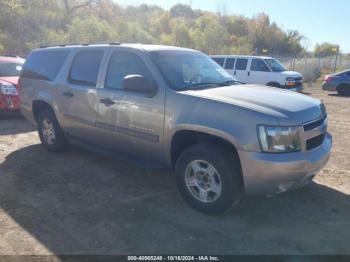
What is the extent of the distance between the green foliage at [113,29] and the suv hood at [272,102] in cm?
1878

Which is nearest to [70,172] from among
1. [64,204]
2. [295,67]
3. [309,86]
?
[64,204]

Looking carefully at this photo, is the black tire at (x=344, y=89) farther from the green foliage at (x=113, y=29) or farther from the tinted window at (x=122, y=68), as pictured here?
the tinted window at (x=122, y=68)

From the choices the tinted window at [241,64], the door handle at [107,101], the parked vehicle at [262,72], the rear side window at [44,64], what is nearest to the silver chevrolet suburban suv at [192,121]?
the door handle at [107,101]

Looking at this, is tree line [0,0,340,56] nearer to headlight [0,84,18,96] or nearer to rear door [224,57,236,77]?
rear door [224,57,236,77]

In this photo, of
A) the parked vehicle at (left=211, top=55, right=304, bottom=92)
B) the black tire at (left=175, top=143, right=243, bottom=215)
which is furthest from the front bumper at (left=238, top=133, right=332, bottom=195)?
the parked vehicle at (left=211, top=55, right=304, bottom=92)

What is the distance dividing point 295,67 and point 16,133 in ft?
67.9

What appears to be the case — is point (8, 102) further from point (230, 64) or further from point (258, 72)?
point (258, 72)

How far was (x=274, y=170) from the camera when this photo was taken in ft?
11.2

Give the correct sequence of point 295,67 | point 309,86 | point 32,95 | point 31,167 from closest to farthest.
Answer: point 31,167 < point 32,95 < point 309,86 < point 295,67

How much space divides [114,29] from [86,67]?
26.3 m

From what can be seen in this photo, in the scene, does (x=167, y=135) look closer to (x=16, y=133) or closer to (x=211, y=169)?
(x=211, y=169)

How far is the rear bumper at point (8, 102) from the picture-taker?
28.3 ft

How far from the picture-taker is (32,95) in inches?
247

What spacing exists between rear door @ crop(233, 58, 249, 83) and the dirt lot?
993 centimetres
